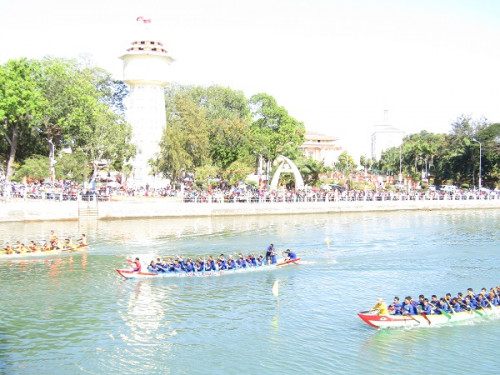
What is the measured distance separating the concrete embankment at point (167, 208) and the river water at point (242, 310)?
7315 millimetres

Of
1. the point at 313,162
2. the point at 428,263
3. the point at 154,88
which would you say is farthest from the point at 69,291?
the point at 313,162

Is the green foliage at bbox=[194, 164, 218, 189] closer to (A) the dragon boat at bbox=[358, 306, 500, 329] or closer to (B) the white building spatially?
(A) the dragon boat at bbox=[358, 306, 500, 329]

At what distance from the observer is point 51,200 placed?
166ft

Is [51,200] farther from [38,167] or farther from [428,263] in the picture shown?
[428,263]

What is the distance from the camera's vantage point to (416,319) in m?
21.9

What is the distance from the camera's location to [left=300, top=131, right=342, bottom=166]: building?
408ft

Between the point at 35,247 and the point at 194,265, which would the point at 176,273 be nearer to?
the point at 194,265

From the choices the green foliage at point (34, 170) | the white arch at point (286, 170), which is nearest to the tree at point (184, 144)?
the white arch at point (286, 170)

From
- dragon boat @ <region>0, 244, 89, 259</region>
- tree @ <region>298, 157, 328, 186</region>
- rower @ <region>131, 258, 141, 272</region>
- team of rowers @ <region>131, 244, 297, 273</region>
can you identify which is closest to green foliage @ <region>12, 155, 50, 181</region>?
dragon boat @ <region>0, 244, 89, 259</region>

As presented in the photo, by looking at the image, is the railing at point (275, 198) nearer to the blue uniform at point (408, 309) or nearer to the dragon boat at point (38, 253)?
the dragon boat at point (38, 253)

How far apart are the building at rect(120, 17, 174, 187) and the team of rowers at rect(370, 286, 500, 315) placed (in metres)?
44.0

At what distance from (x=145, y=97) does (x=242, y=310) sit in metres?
43.8

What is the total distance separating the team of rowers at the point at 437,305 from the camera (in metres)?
21.9

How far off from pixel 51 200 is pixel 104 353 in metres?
34.1
